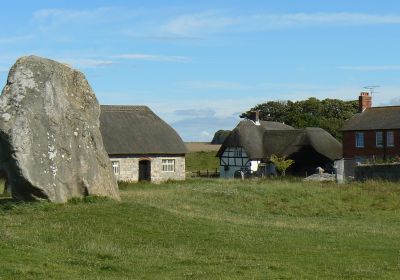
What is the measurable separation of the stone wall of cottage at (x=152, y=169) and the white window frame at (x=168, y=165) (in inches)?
7.7

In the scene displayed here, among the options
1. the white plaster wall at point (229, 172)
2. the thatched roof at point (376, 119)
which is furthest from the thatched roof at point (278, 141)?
the thatched roof at point (376, 119)

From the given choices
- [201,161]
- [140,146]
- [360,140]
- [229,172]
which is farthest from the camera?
[201,161]

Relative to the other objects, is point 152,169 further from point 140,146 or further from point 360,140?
point 360,140

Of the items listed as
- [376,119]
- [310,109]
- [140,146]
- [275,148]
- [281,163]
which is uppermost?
[310,109]

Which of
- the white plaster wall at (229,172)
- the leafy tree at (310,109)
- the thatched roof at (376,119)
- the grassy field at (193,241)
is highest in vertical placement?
the leafy tree at (310,109)

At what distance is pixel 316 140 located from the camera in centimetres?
7506

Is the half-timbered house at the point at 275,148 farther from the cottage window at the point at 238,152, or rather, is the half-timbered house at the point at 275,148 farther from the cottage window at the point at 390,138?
the cottage window at the point at 390,138

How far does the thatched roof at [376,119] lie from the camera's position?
7091cm

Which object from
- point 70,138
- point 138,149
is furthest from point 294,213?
point 138,149

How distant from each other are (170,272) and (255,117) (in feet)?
227

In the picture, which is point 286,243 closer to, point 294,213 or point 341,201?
point 294,213

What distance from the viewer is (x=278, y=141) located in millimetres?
77938

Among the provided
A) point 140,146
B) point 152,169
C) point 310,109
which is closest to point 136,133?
point 140,146

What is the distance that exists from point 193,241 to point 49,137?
7.83 meters
